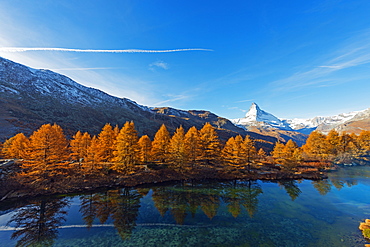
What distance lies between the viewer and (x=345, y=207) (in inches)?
1067

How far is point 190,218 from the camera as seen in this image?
22.8 meters

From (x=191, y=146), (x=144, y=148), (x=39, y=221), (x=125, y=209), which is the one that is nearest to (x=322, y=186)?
(x=191, y=146)

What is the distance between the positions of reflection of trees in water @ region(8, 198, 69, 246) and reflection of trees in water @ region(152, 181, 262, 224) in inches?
549

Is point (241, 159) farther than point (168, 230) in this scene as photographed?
Yes

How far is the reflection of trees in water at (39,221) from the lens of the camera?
59.1 feet

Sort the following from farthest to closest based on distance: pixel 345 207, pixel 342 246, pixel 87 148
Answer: pixel 87 148, pixel 345 207, pixel 342 246

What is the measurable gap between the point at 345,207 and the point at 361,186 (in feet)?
64.7

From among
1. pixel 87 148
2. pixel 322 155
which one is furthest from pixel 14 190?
pixel 322 155

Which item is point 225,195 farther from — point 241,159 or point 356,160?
point 356,160

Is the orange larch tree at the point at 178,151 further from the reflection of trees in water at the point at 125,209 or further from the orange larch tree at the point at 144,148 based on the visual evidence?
the reflection of trees in water at the point at 125,209

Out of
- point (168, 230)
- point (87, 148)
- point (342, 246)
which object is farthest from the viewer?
point (87, 148)

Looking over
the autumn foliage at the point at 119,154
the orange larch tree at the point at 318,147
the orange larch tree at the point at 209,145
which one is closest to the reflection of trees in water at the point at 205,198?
the autumn foliage at the point at 119,154

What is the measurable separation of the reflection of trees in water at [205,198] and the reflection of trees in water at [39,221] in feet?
45.7

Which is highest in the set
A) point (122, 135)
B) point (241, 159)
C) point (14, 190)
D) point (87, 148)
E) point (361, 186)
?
point (122, 135)
